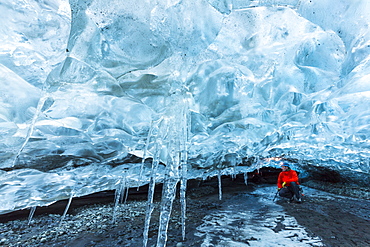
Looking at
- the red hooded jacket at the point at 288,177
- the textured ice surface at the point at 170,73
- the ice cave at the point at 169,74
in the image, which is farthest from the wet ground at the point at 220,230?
the textured ice surface at the point at 170,73

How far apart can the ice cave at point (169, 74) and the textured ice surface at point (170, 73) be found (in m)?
0.02

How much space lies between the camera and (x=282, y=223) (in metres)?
6.60

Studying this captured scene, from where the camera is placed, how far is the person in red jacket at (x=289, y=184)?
10039mm

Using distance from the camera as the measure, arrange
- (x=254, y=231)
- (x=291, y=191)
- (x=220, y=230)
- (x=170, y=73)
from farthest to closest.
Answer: (x=291, y=191) → (x=220, y=230) → (x=254, y=231) → (x=170, y=73)

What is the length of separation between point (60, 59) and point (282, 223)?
23.2 ft

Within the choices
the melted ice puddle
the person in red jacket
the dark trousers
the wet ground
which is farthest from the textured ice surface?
the dark trousers

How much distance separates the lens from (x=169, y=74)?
3.24 metres

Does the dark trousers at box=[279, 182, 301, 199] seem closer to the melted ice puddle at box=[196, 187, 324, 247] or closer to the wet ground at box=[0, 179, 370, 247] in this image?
the wet ground at box=[0, 179, 370, 247]

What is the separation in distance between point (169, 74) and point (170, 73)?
0.09 ft

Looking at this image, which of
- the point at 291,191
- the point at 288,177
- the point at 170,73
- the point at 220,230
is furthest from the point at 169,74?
the point at 291,191

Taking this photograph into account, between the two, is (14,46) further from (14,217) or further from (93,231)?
(14,217)

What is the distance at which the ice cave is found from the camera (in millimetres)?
2416

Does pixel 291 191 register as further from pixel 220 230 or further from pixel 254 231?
pixel 220 230

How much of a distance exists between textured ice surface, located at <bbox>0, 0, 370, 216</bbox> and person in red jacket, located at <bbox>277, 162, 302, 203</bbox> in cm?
459
